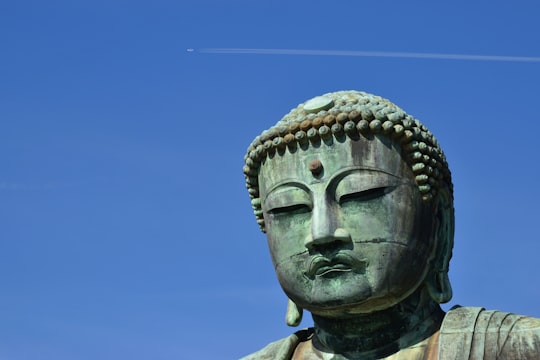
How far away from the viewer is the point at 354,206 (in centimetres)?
1484

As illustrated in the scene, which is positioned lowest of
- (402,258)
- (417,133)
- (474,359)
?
(474,359)

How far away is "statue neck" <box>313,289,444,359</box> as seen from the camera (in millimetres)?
14984

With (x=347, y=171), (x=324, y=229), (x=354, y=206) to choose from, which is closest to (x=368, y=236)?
(x=354, y=206)

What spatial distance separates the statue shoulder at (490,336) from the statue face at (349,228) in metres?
0.60

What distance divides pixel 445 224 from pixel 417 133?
3.33 ft

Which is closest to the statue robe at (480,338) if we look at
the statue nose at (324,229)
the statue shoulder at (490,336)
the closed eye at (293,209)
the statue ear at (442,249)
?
the statue shoulder at (490,336)

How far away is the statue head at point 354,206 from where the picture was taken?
14.7 m

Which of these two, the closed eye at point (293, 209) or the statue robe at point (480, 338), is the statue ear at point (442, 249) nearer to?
the statue robe at point (480, 338)

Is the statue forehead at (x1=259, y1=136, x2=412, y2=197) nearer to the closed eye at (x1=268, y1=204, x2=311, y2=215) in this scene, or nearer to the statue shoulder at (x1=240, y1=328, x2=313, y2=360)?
the closed eye at (x1=268, y1=204, x2=311, y2=215)

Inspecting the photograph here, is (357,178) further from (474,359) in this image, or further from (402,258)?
(474,359)

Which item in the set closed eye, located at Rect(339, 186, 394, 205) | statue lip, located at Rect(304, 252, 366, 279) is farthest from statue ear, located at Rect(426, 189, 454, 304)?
statue lip, located at Rect(304, 252, 366, 279)

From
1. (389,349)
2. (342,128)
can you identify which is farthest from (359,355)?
(342,128)

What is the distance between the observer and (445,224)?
50.8 feet

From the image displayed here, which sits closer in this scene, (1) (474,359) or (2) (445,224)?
(1) (474,359)
